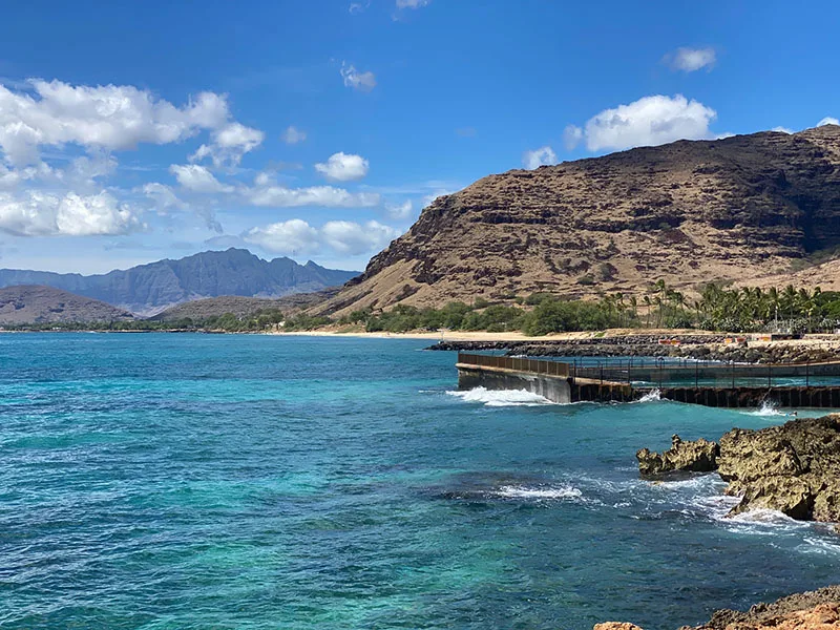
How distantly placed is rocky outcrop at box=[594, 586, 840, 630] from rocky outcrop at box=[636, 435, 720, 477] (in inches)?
657

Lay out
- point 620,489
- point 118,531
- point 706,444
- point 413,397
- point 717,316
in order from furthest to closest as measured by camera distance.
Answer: point 717,316 < point 413,397 < point 706,444 < point 620,489 < point 118,531

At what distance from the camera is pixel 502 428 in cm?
4541

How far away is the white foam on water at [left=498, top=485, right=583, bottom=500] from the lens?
26.6 metres

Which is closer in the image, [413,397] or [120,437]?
[120,437]

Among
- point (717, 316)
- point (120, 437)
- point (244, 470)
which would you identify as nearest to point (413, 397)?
point (120, 437)

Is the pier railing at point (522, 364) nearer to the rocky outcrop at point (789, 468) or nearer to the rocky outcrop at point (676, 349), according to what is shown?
the rocky outcrop at point (789, 468)

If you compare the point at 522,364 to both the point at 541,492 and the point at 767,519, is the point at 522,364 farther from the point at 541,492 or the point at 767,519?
the point at 767,519

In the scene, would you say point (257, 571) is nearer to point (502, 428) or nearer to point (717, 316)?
point (502, 428)

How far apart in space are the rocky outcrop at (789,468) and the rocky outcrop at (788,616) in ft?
33.2

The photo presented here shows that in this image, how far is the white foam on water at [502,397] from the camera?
59825 mm

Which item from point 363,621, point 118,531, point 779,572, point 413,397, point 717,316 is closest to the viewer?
point 363,621

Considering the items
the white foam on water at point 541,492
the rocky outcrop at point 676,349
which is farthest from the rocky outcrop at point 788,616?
the rocky outcrop at point 676,349

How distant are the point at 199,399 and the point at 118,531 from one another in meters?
45.1

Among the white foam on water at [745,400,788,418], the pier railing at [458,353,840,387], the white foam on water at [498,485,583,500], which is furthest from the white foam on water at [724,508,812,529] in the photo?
the pier railing at [458,353,840,387]
